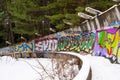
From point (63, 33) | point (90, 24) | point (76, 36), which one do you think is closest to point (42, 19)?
point (63, 33)

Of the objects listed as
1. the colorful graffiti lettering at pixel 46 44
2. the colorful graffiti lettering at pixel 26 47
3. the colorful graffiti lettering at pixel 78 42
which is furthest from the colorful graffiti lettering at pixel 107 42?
the colorful graffiti lettering at pixel 26 47

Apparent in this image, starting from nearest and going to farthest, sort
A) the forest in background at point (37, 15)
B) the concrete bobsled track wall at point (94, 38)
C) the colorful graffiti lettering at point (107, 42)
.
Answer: the colorful graffiti lettering at point (107, 42)
the concrete bobsled track wall at point (94, 38)
the forest in background at point (37, 15)

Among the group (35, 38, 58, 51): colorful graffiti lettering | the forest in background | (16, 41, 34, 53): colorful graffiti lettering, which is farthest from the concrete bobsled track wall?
the forest in background

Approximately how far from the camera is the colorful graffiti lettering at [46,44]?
2994 centimetres

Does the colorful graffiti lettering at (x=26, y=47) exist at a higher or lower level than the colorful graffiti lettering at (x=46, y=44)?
lower

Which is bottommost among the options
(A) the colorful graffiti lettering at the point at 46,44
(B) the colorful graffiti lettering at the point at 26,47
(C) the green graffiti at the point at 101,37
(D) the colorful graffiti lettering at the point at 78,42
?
(B) the colorful graffiti lettering at the point at 26,47

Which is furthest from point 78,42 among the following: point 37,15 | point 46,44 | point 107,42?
point 37,15

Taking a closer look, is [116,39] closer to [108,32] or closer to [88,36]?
[108,32]

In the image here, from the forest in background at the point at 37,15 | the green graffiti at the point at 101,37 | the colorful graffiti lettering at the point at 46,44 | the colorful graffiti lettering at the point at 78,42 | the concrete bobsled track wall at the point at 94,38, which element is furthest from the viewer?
the forest in background at the point at 37,15

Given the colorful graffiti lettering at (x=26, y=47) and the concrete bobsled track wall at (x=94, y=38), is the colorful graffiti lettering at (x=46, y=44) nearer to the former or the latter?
the concrete bobsled track wall at (x=94, y=38)

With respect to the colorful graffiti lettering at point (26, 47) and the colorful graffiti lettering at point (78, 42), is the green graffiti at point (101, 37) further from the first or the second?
the colorful graffiti lettering at point (26, 47)

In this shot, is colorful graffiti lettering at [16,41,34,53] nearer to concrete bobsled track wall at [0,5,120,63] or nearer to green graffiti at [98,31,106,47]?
concrete bobsled track wall at [0,5,120,63]

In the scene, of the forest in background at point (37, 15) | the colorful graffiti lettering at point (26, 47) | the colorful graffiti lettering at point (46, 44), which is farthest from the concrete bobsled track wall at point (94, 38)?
the forest in background at point (37, 15)

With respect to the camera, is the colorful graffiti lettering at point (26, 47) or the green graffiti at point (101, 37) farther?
the colorful graffiti lettering at point (26, 47)
